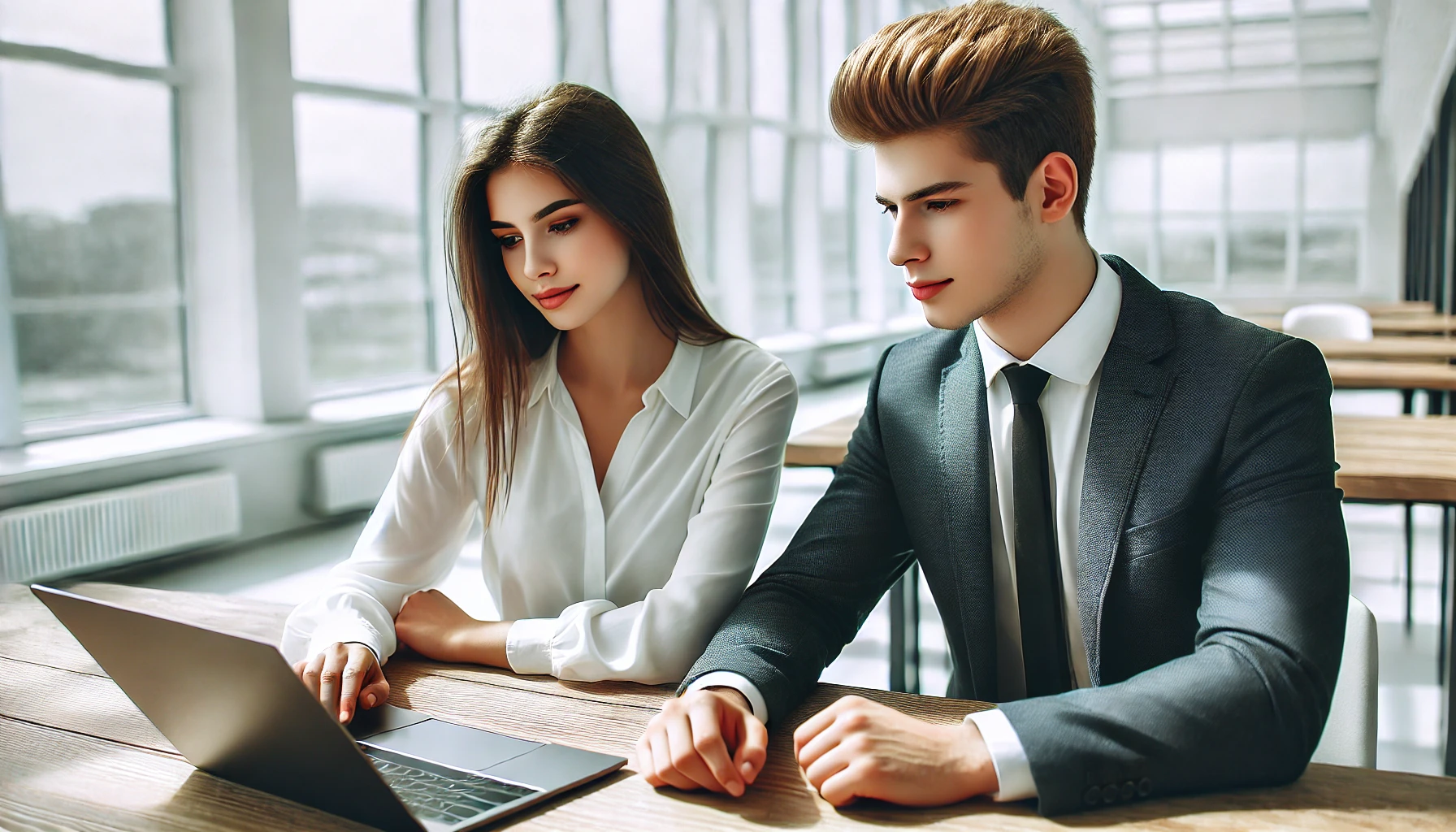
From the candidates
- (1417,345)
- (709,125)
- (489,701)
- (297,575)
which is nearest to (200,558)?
(297,575)

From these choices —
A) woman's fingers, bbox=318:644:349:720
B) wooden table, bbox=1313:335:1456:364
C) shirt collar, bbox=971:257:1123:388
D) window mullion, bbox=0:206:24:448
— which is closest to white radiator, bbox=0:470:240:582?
window mullion, bbox=0:206:24:448

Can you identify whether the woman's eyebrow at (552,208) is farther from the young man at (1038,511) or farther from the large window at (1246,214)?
the large window at (1246,214)

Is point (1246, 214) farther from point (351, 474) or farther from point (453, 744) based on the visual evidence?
point (453, 744)

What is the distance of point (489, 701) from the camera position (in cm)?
120

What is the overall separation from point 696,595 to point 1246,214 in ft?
54.5

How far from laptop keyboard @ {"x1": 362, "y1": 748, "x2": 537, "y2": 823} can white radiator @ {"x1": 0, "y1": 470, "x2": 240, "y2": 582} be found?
3.24 meters

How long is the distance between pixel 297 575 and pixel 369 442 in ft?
3.43

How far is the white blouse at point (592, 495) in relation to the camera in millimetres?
1534

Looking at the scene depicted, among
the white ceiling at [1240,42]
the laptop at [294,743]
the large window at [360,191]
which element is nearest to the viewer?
the laptop at [294,743]

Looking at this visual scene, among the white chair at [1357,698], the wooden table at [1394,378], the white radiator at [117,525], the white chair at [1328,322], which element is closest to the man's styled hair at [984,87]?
the white chair at [1357,698]

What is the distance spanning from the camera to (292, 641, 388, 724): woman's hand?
118 centimetres

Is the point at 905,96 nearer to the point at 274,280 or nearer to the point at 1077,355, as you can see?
the point at 1077,355

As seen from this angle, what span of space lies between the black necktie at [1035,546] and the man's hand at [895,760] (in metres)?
0.40

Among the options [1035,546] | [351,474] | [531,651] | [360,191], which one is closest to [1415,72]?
[360,191]
